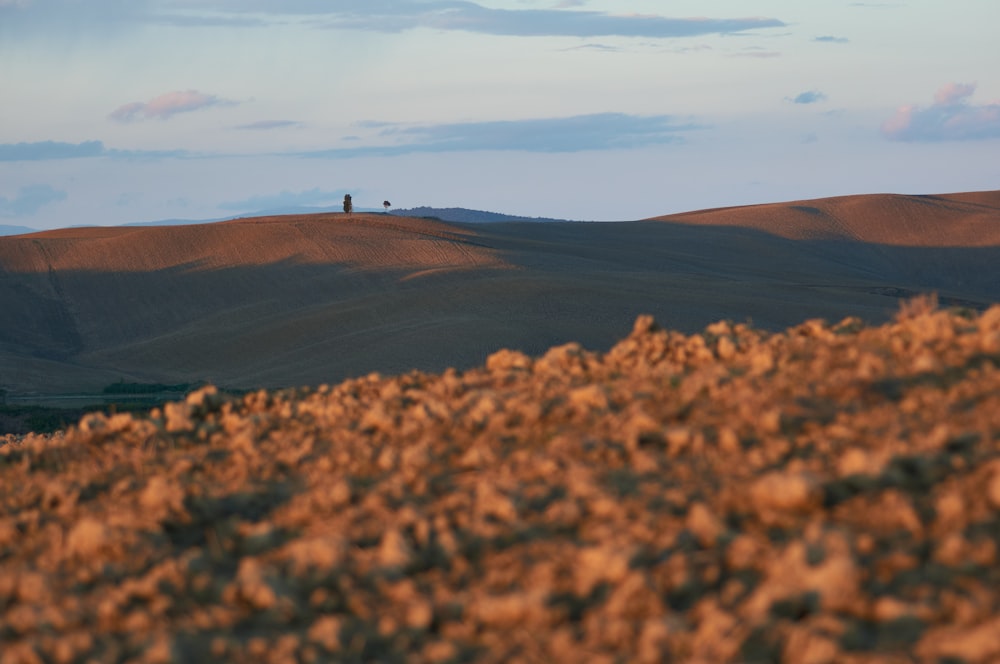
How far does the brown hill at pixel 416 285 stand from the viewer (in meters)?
42.5

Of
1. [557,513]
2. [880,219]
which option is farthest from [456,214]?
[557,513]

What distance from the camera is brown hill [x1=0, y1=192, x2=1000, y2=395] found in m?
42.5

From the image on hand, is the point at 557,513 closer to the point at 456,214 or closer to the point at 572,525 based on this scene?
the point at 572,525

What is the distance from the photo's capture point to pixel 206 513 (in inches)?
256

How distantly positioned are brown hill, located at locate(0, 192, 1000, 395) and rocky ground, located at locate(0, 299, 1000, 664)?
26.4 meters

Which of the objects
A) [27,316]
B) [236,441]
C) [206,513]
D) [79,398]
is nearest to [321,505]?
[206,513]

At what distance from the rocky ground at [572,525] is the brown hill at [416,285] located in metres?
26.4

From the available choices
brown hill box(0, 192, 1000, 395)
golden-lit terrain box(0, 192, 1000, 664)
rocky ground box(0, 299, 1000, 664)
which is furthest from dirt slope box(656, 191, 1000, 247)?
rocky ground box(0, 299, 1000, 664)

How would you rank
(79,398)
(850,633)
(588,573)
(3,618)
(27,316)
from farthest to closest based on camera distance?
(27,316) → (79,398) → (3,618) → (588,573) → (850,633)

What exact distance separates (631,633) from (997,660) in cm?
123

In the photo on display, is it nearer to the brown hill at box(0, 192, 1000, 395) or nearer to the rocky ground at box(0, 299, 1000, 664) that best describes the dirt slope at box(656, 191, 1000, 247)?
the brown hill at box(0, 192, 1000, 395)

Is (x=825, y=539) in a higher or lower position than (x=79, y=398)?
higher

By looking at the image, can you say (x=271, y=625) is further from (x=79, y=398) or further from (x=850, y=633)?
(x=79, y=398)

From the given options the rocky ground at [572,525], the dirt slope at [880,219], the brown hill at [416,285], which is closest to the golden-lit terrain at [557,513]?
the rocky ground at [572,525]
